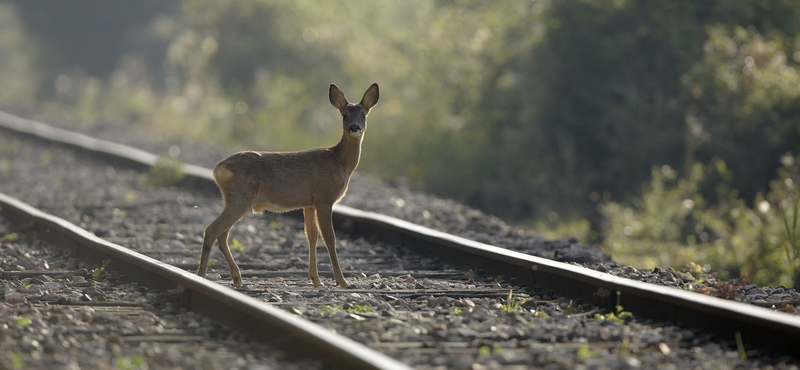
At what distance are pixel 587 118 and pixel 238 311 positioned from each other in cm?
1224

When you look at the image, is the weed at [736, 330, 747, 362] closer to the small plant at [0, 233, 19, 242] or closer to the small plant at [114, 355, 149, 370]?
the small plant at [114, 355, 149, 370]

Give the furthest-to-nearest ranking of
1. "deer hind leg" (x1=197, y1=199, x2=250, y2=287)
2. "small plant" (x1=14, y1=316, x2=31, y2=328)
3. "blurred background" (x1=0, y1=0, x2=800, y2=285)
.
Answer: "blurred background" (x1=0, y1=0, x2=800, y2=285) < "deer hind leg" (x1=197, y1=199, x2=250, y2=287) < "small plant" (x1=14, y1=316, x2=31, y2=328)

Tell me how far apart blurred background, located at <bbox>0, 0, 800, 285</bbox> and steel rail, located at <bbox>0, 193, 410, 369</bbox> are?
3.79 m

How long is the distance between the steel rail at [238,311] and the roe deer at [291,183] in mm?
511

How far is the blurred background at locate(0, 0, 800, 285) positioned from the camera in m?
13.2

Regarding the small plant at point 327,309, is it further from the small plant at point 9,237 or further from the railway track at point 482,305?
the small plant at point 9,237

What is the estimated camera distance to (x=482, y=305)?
636 centimetres

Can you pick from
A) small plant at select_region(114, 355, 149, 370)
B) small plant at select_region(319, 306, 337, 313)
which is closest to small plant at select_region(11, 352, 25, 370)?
small plant at select_region(114, 355, 149, 370)

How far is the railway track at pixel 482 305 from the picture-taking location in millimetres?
5121

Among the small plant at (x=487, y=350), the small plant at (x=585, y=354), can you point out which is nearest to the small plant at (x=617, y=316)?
the small plant at (x=585, y=354)

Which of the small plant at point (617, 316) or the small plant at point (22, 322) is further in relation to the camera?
the small plant at point (617, 316)

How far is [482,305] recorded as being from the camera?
6363 mm

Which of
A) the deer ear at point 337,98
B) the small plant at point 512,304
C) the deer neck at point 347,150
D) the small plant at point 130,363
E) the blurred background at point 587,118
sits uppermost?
the blurred background at point 587,118

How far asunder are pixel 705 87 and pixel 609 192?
2184 mm
